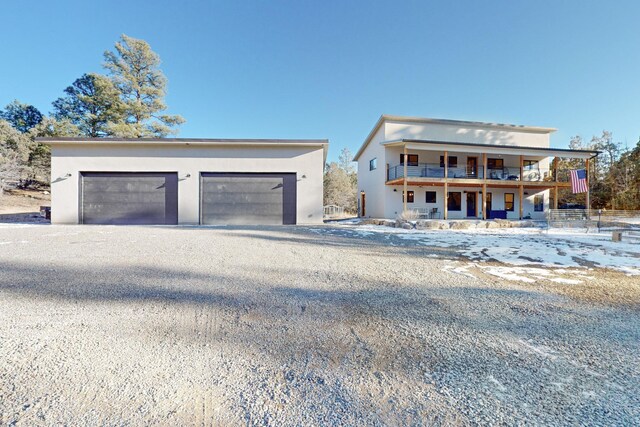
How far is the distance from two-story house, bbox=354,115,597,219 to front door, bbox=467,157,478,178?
6 cm

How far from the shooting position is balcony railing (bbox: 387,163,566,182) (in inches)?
717

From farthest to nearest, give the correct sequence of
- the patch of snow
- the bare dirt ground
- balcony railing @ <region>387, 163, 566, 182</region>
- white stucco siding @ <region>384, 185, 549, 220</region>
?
1. the bare dirt ground
2. white stucco siding @ <region>384, 185, 549, 220</region>
3. balcony railing @ <region>387, 163, 566, 182</region>
4. the patch of snow

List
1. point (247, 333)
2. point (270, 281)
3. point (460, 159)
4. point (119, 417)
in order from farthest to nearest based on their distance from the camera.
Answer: point (460, 159)
point (270, 281)
point (247, 333)
point (119, 417)

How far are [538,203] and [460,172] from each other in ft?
23.6

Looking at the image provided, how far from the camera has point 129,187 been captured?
1396 centimetres

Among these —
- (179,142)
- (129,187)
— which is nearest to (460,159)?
(179,142)

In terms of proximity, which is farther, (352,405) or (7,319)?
(7,319)

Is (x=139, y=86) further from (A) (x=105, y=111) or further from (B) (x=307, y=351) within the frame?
(B) (x=307, y=351)

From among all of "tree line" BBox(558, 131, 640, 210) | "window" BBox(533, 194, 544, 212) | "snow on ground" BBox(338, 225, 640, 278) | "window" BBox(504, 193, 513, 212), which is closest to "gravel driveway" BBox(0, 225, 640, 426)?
"snow on ground" BBox(338, 225, 640, 278)

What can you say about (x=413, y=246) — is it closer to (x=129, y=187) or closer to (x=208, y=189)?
(x=208, y=189)

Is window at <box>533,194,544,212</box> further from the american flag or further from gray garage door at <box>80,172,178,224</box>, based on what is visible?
gray garage door at <box>80,172,178,224</box>

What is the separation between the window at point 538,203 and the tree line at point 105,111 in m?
31.4

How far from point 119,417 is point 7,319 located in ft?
8.18

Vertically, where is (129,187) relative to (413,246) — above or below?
above
